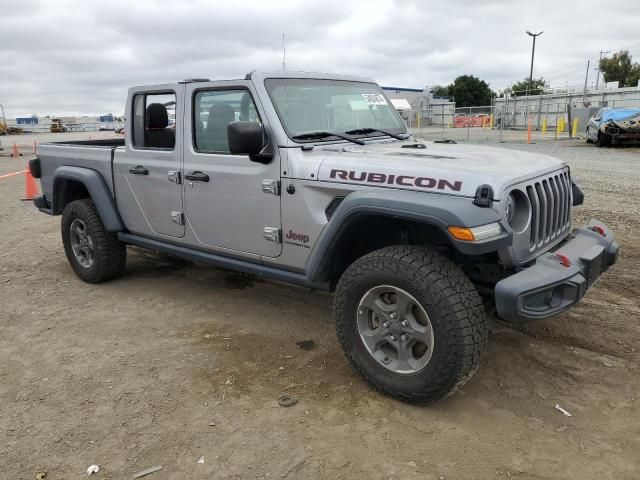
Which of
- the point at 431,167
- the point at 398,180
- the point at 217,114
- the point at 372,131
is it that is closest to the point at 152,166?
the point at 217,114

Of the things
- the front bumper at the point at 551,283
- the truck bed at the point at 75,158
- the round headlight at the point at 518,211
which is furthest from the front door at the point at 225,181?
the front bumper at the point at 551,283

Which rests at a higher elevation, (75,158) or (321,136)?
(321,136)

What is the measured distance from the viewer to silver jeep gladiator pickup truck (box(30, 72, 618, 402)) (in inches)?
113

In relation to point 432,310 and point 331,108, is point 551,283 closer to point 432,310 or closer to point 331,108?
point 432,310

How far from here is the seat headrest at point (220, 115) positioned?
13.2 feet

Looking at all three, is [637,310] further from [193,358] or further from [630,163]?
[630,163]

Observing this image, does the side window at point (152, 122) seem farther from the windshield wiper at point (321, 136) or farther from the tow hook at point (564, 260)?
the tow hook at point (564, 260)

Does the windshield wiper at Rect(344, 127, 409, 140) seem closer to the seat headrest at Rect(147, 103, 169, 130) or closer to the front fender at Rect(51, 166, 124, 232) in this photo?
the seat headrest at Rect(147, 103, 169, 130)

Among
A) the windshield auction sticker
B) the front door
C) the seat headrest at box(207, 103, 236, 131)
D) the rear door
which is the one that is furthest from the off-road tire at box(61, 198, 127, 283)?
the windshield auction sticker

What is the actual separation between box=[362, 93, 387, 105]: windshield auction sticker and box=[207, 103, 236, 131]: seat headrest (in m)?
1.11

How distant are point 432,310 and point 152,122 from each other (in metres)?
3.15

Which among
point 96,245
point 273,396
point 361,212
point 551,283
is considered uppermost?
point 361,212

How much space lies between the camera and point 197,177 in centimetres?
413

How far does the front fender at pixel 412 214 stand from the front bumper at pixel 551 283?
227mm
